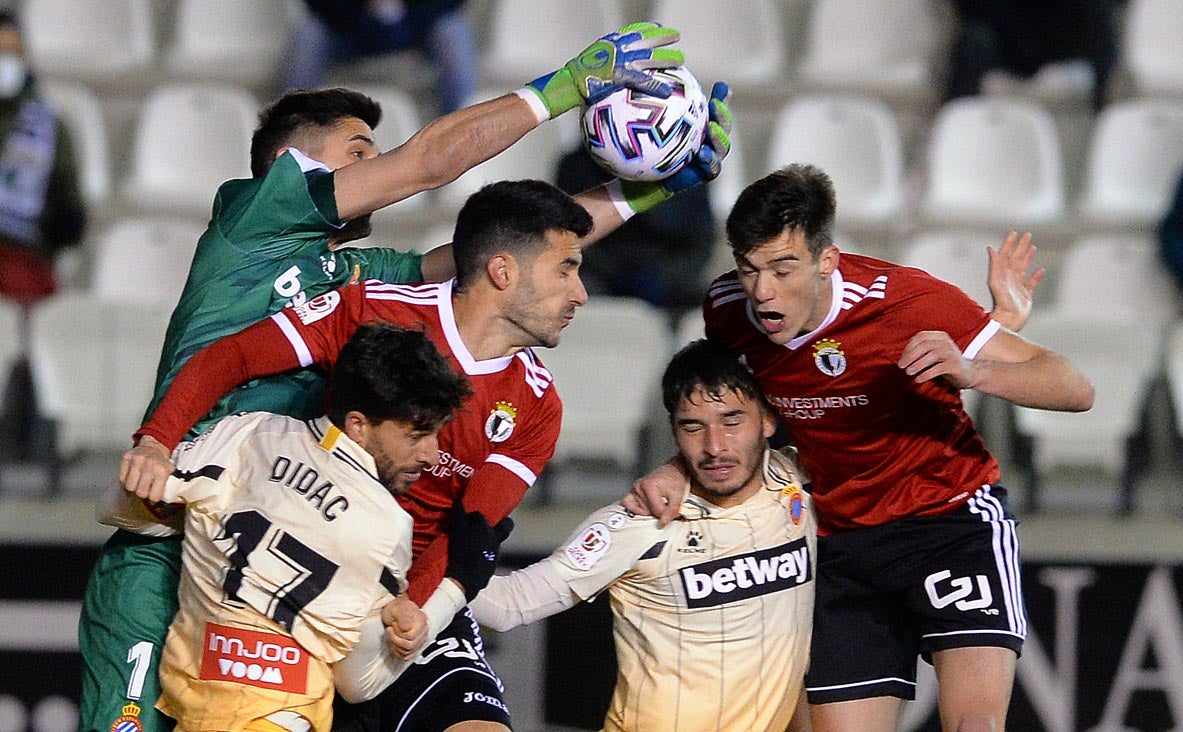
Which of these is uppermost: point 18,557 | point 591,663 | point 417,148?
point 417,148

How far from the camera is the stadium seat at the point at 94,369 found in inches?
236

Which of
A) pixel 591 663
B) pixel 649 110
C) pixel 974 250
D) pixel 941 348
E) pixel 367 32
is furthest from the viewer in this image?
pixel 367 32

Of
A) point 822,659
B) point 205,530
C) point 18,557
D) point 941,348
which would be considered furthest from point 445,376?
point 18,557

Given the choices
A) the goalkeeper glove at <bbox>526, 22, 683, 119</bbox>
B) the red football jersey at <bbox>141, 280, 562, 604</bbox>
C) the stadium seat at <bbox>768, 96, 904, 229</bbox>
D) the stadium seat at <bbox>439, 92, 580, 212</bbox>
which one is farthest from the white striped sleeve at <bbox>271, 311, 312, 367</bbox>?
the stadium seat at <bbox>768, 96, 904, 229</bbox>

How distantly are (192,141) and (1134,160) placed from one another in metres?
4.47

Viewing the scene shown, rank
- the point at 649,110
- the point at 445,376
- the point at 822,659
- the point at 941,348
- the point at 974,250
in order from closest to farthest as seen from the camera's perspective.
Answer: the point at 445,376, the point at 941,348, the point at 649,110, the point at 822,659, the point at 974,250

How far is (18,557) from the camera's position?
5.77 metres

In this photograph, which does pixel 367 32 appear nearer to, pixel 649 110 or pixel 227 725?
pixel 649 110

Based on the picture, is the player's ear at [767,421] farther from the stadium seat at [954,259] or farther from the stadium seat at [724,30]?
the stadium seat at [724,30]

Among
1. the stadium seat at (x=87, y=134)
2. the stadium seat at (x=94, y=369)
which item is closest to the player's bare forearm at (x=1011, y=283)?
the stadium seat at (x=94, y=369)

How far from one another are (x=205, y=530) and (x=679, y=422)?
49.4 inches

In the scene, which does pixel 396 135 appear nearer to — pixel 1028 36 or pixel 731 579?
pixel 1028 36

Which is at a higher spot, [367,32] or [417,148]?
[367,32]

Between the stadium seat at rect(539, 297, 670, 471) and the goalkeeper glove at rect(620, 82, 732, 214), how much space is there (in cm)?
181
